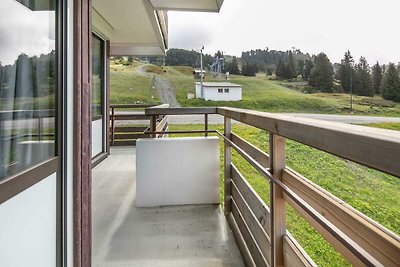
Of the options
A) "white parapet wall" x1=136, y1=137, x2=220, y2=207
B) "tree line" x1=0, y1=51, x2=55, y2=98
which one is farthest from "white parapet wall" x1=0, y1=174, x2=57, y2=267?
"white parapet wall" x1=136, y1=137, x2=220, y2=207

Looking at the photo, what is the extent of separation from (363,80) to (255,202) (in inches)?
63.5

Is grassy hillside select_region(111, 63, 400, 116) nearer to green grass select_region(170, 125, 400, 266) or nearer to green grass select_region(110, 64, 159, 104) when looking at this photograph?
green grass select_region(110, 64, 159, 104)

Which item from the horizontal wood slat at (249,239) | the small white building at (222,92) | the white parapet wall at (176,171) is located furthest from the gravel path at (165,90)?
the horizontal wood slat at (249,239)

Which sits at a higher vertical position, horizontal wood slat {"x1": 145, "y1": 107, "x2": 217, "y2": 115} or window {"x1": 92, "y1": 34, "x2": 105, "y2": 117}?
window {"x1": 92, "y1": 34, "x2": 105, "y2": 117}

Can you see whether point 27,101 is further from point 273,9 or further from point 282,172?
point 273,9

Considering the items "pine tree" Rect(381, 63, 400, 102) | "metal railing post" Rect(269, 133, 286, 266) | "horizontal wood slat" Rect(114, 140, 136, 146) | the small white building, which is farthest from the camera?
the small white building

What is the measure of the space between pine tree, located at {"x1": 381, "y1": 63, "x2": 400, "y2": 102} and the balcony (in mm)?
941

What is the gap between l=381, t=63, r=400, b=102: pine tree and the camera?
1.89 metres

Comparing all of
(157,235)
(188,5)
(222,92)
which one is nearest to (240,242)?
(157,235)

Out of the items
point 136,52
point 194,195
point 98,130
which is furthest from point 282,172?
point 136,52

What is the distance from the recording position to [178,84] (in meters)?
29.2

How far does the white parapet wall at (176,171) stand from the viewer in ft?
9.92

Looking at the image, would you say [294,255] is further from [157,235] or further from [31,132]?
[157,235]

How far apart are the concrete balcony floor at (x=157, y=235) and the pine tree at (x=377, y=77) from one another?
4.95 feet
